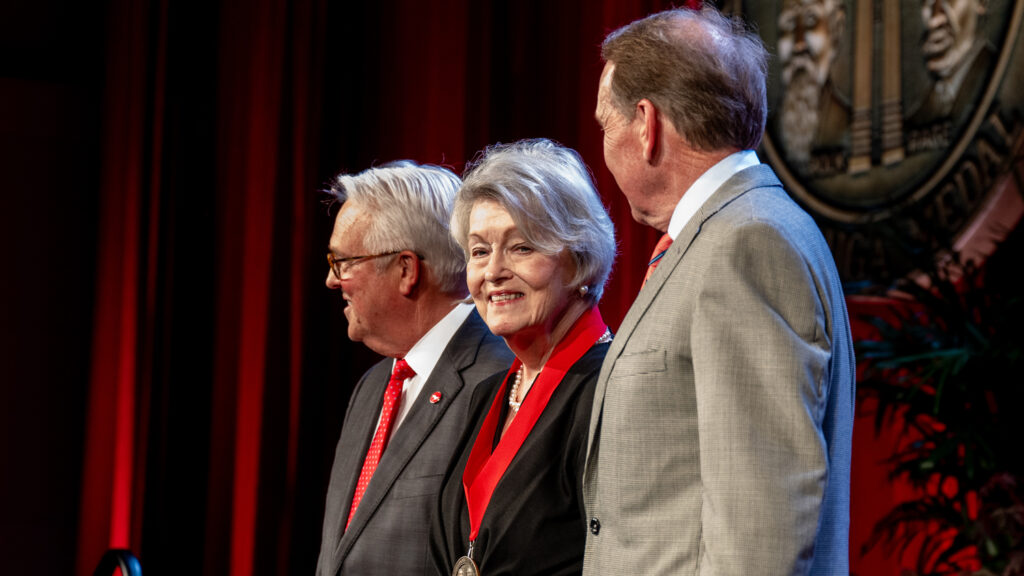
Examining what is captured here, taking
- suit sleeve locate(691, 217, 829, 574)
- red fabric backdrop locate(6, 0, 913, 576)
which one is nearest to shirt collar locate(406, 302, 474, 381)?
suit sleeve locate(691, 217, 829, 574)

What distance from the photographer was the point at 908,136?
245 centimetres

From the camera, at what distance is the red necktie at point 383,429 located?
2412mm

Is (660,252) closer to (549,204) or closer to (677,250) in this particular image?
(677,250)

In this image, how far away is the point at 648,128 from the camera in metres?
1.53

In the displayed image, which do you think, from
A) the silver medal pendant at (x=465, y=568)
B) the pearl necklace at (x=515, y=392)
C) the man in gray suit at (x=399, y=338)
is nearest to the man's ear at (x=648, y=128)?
the pearl necklace at (x=515, y=392)

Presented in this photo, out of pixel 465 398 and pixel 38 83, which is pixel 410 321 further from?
pixel 38 83

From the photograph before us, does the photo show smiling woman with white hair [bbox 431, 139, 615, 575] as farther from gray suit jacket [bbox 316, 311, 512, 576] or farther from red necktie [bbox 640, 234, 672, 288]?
red necktie [bbox 640, 234, 672, 288]

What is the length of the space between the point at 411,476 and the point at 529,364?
40 centimetres

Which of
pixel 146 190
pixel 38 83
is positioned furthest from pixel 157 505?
pixel 38 83

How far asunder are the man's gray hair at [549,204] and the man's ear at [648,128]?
464mm

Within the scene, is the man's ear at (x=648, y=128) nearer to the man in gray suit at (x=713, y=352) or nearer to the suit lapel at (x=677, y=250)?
the man in gray suit at (x=713, y=352)

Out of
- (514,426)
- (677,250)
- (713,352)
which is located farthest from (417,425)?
(713,352)

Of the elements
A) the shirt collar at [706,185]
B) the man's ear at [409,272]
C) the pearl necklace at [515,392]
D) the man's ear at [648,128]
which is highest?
the man's ear at [648,128]

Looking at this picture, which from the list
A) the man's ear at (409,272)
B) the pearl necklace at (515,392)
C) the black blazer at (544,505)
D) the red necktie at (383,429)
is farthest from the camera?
the man's ear at (409,272)
